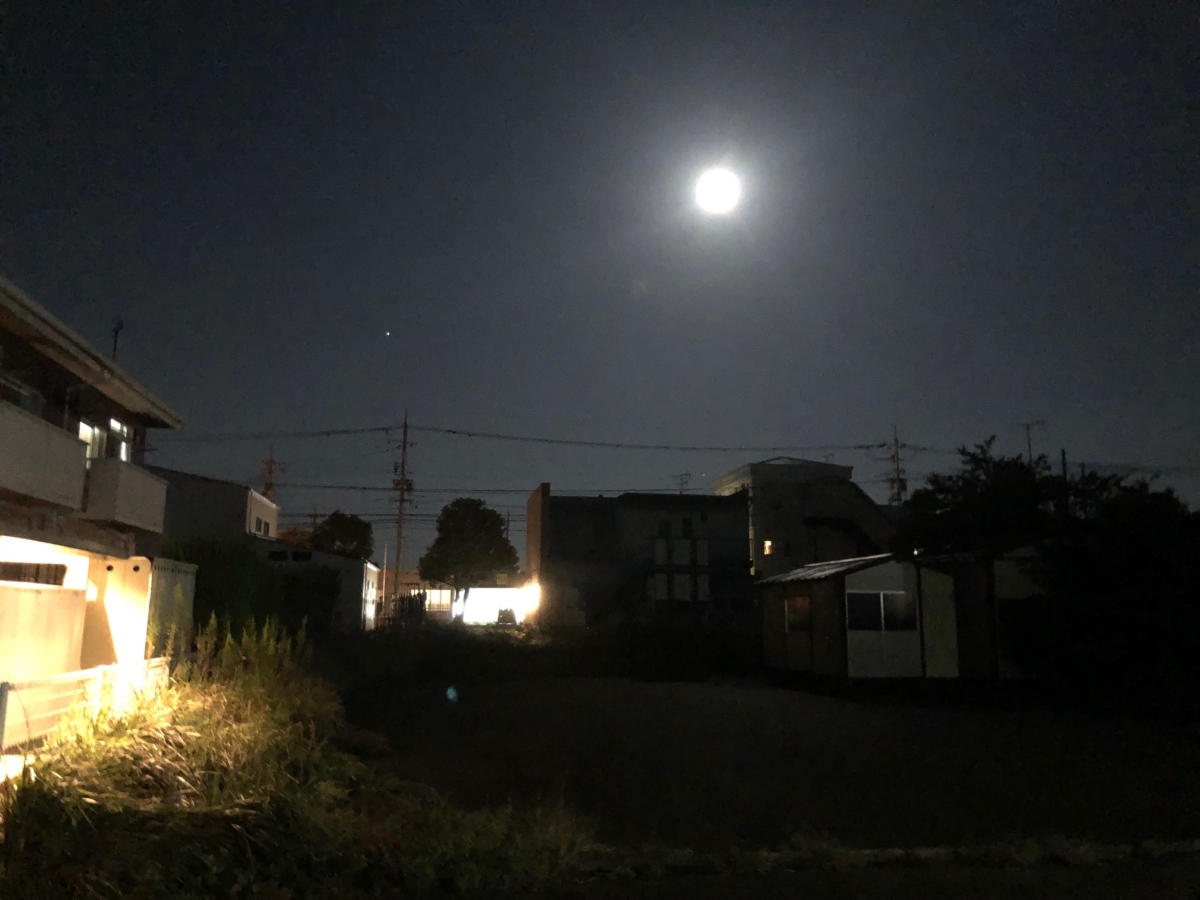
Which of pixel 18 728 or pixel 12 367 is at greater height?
pixel 12 367

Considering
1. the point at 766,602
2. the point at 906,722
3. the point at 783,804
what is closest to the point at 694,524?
the point at 766,602

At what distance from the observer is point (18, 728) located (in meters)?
5.91

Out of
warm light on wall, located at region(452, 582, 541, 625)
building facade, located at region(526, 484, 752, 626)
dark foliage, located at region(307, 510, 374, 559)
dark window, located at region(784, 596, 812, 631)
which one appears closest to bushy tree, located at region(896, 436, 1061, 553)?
dark window, located at region(784, 596, 812, 631)

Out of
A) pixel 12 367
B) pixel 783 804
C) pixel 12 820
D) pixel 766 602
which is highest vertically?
pixel 12 367

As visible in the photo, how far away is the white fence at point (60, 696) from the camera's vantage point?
19.1 ft

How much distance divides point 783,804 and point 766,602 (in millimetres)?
15613

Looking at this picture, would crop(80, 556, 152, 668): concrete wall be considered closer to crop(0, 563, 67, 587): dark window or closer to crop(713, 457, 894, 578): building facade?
crop(0, 563, 67, 587): dark window

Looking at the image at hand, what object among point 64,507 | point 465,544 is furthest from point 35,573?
point 465,544

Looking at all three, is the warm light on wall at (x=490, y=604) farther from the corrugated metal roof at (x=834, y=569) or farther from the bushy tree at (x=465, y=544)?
the corrugated metal roof at (x=834, y=569)

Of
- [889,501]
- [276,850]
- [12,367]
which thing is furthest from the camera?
[889,501]

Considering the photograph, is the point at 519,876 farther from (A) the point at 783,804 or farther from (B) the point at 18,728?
(A) the point at 783,804

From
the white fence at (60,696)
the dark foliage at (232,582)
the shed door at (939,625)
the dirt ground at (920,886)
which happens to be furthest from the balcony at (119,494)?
the shed door at (939,625)

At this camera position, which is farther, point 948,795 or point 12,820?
point 948,795

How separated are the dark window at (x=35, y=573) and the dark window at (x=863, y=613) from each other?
1545 cm
